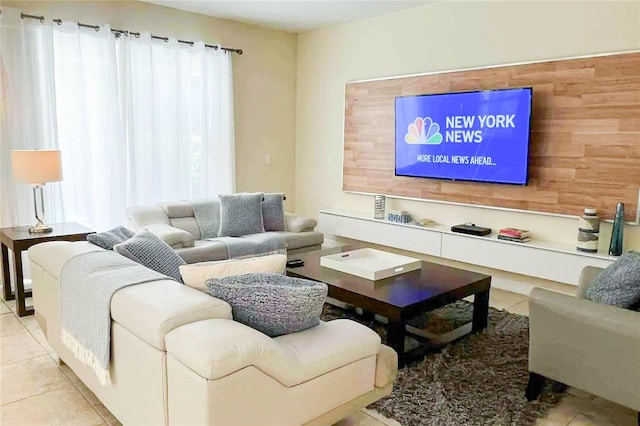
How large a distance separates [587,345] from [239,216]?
10.7 ft

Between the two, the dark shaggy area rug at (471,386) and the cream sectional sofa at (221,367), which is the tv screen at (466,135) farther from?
the cream sectional sofa at (221,367)

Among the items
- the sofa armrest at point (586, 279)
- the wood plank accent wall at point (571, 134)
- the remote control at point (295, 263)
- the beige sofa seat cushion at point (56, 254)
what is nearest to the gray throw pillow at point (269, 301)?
the beige sofa seat cushion at point (56, 254)

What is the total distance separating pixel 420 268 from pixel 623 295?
4.93 feet

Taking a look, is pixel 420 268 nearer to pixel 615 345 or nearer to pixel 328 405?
pixel 615 345

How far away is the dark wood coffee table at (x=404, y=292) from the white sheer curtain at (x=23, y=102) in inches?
103

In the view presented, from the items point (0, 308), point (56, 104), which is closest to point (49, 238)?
point (0, 308)

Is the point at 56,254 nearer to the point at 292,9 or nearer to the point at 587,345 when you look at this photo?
the point at 587,345

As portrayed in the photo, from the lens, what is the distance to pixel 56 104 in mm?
4477

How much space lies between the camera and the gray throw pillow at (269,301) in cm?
190

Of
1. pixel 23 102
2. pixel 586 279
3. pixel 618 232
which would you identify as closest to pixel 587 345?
pixel 586 279

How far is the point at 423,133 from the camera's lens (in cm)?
505

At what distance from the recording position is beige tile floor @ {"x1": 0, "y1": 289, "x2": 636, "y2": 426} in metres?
2.39

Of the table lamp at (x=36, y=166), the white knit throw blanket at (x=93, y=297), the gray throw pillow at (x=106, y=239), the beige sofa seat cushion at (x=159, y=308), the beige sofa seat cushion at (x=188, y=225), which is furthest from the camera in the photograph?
the beige sofa seat cushion at (x=188, y=225)

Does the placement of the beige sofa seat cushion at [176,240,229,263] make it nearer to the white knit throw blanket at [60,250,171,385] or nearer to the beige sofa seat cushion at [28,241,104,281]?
the beige sofa seat cushion at [28,241,104,281]
